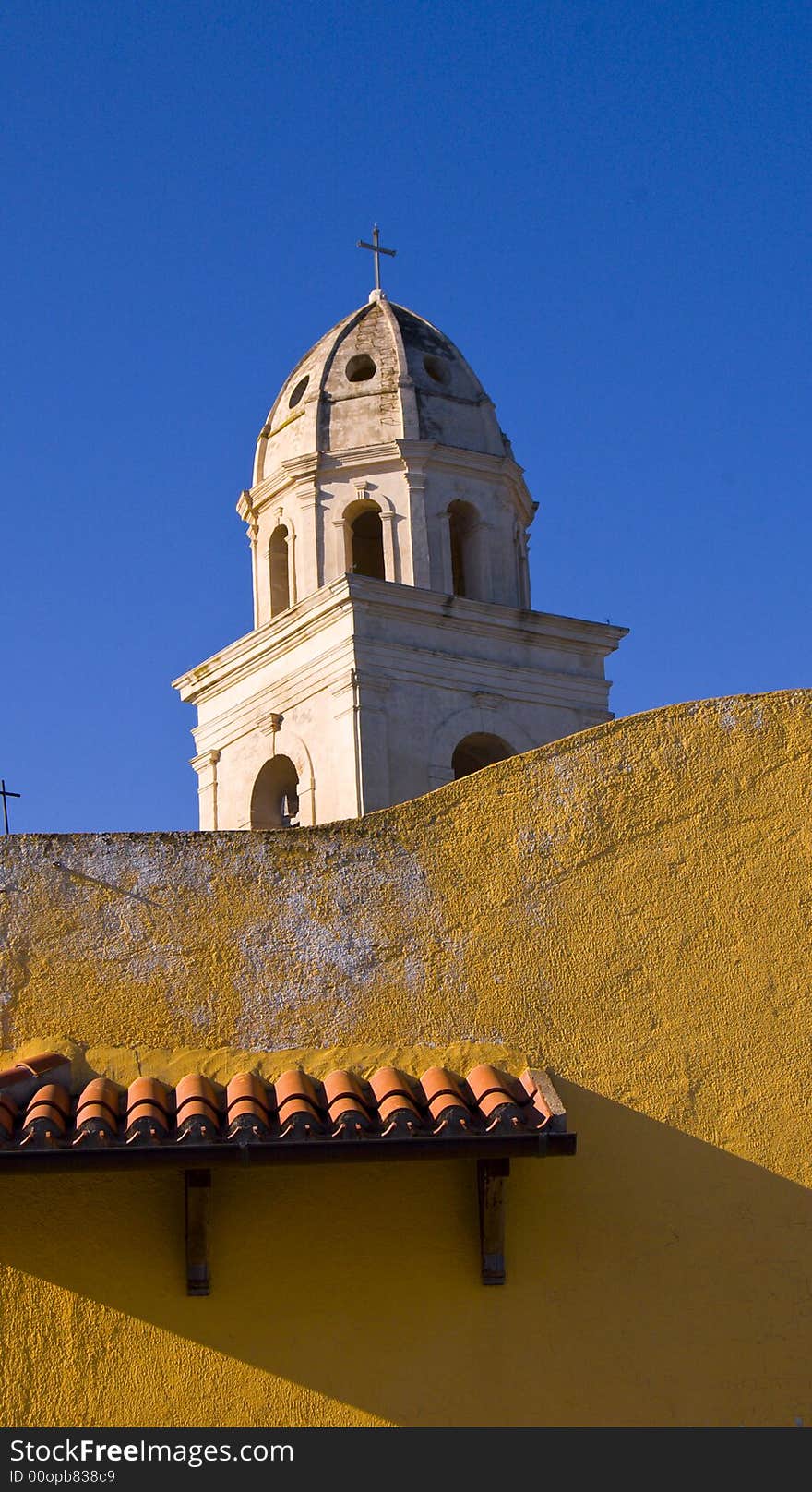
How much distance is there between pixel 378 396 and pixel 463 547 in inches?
71.7

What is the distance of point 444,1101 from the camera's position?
6.82 m

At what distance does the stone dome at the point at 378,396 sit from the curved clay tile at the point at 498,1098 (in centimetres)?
1414

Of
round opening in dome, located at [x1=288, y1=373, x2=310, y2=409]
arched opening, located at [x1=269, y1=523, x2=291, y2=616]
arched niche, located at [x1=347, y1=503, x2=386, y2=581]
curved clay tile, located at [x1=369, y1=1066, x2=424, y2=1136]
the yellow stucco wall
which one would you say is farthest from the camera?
round opening in dome, located at [x1=288, y1=373, x2=310, y2=409]

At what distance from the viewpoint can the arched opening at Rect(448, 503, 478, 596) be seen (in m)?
20.7

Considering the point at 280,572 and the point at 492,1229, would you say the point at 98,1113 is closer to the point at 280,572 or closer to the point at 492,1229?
the point at 492,1229

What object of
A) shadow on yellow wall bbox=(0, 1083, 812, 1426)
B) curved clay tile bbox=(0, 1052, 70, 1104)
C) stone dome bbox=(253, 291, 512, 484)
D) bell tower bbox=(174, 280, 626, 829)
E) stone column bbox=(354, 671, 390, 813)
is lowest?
shadow on yellow wall bbox=(0, 1083, 812, 1426)

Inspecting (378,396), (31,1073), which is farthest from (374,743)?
(31,1073)

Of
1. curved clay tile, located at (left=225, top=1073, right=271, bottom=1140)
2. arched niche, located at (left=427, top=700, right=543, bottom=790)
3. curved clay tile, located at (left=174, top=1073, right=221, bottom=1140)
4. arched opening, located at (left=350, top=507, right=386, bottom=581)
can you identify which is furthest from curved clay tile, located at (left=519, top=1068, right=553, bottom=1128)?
arched opening, located at (left=350, top=507, right=386, bottom=581)

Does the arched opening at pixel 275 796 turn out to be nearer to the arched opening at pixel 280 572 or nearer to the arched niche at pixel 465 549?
the arched opening at pixel 280 572

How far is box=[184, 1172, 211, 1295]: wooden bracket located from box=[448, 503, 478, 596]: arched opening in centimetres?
1415

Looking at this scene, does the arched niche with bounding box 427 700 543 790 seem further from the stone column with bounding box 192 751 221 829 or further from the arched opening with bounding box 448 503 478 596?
the stone column with bounding box 192 751 221 829

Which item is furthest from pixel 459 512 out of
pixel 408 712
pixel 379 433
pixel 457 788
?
pixel 457 788

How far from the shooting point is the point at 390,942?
24.8ft
